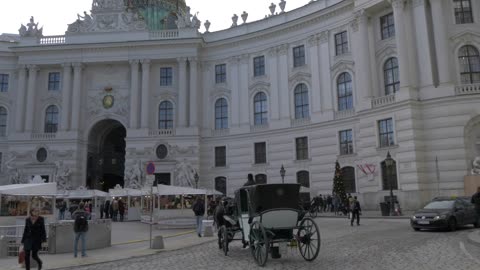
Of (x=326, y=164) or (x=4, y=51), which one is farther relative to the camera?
(x=4, y=51)

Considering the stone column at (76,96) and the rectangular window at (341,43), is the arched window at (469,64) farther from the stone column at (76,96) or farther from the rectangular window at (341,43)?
the stone column at (76,96)

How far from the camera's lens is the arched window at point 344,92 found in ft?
138

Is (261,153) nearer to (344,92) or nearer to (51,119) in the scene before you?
(344,92)

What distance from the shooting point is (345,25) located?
4262cm

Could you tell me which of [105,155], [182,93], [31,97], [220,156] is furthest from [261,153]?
[31,97]

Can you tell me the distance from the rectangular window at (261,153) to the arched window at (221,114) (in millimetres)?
5100

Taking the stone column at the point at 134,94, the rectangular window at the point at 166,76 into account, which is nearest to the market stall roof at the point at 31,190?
the stone column at the point at 134,94

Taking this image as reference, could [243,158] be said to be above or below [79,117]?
below

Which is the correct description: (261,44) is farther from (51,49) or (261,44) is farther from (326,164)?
(51,49)

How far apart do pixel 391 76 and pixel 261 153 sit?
1511 cm

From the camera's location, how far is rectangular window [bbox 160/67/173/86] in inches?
2064

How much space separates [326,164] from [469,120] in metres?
13.0

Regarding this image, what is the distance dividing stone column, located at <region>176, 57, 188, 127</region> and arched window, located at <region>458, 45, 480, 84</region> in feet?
90.3

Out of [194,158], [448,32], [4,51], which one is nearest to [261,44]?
[194,158]
